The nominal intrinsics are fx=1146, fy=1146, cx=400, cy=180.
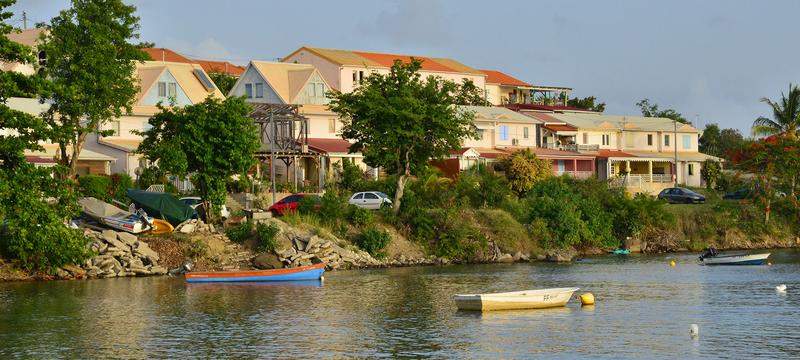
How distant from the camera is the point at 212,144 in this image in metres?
63.7

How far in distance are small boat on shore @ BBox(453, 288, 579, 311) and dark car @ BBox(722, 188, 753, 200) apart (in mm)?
45641

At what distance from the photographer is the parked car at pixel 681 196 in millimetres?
89812

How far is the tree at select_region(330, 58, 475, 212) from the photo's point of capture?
70.9m

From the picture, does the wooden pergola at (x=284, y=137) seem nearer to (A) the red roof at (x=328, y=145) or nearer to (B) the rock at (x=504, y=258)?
(A) the red roof at (x=328, y=145)

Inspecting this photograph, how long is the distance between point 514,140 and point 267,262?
53.2 m

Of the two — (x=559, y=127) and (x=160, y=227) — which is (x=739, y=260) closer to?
(x=160, y=227)

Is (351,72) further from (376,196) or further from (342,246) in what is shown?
(342,246)

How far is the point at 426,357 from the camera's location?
33531 millimetres

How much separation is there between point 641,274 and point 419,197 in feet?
61.6

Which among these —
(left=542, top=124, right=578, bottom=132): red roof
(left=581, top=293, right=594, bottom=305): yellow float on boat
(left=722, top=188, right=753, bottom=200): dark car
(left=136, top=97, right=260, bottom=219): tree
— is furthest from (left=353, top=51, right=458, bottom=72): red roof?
(left=581, top=293, right=594, bottom=305): yellow float on boat

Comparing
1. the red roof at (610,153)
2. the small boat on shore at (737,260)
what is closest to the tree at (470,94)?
the red roof at (610,153)

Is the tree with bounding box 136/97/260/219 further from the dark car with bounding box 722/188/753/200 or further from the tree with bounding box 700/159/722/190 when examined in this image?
the tree with bounding box 700/159/722/190

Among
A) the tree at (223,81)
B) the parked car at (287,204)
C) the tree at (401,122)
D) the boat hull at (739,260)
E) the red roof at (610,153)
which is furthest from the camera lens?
the red roof at (610,153)

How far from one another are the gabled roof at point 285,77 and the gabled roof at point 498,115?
1613cm
